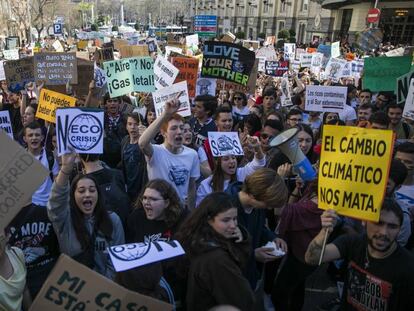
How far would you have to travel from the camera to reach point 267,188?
111 inches

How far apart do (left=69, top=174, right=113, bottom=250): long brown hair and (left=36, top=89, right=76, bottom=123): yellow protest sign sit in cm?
263

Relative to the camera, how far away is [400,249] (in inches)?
101

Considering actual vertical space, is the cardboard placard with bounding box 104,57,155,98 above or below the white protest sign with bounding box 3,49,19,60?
above

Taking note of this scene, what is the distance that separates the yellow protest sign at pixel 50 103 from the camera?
5.41m

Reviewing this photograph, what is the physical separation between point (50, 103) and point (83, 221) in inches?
120

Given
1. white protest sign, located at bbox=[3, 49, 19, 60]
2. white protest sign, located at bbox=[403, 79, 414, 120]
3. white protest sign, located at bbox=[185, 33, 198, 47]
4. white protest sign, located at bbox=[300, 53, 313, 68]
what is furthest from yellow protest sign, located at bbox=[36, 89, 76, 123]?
white protest sign, located at bbox=[185, 33, 198, 47]

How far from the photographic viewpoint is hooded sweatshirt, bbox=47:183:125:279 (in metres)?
Result: 2.76

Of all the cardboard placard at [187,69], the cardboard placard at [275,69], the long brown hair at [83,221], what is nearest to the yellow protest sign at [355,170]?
the long brown hair at [83,221]

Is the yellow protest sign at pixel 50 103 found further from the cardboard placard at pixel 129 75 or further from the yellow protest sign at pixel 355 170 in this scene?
the yellow protest sign at pixel 355 170

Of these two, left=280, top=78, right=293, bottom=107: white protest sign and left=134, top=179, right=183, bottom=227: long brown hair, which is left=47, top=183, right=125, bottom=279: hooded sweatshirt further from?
left=280, top=78, right=293, bottom=107: white protest sign

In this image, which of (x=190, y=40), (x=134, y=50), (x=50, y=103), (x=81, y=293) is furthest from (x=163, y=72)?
(x=190, y=40)

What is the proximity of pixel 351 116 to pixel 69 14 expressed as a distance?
64597 millimetres

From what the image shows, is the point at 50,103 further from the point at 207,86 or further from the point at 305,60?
the point at 305,60

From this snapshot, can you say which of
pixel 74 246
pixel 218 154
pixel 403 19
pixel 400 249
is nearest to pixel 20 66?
pixel 218 154
